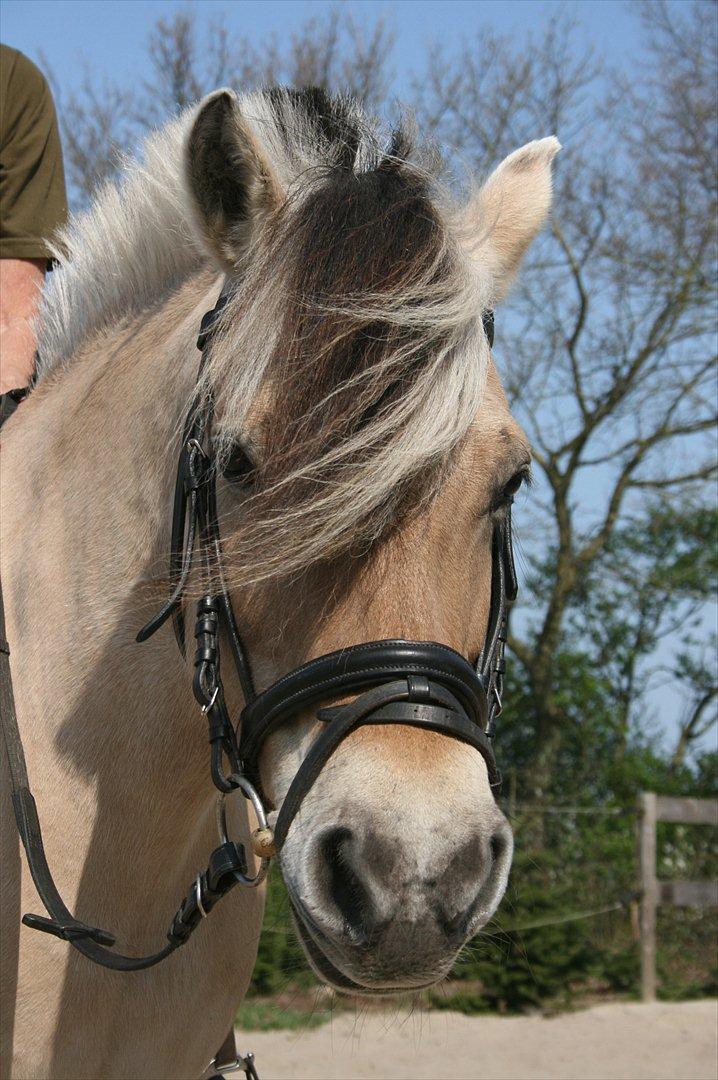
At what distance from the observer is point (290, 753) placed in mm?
1823

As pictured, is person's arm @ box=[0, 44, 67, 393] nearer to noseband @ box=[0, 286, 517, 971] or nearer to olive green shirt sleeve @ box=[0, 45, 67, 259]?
olive green shirt sleeve @ box=[0, 45, 67, 259]

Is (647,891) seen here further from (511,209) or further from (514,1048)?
(511,209)

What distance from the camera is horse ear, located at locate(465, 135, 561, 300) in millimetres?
2352

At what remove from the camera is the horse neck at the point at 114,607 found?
2262 millimetres

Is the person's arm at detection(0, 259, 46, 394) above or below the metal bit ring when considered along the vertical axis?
above

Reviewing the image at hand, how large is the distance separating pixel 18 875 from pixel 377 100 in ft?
6.21

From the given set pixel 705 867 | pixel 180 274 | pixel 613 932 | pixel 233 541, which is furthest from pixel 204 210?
pixel 705 867

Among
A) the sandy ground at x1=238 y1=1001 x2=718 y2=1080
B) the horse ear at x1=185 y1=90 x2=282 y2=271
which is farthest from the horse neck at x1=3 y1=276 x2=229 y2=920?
the sandy ground at x1=238 y1=1001 x2=718 y2=1080

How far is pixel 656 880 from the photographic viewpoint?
31.4 feet

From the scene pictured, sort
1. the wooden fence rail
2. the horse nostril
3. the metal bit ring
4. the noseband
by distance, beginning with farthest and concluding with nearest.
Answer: the wooden fence rail < the metal bit ring < the noseband < the horse nostril

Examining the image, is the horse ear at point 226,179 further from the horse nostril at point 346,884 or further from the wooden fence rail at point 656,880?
the wooden fence rail at point 656,880

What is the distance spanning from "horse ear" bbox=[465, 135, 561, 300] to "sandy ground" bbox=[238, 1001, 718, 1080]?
17.4 ft

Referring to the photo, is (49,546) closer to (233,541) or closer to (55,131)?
(233,541)

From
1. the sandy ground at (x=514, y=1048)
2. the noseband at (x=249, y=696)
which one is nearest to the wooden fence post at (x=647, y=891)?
the sandy ground at (x=514, y=1048)
